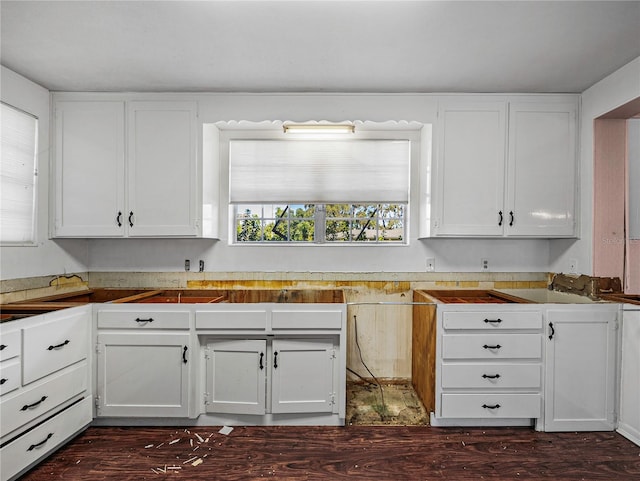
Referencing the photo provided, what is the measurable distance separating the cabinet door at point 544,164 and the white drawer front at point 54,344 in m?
3.24

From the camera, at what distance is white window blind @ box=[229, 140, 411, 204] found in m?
3.01

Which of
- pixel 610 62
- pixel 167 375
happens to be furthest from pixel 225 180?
pixel 610 62

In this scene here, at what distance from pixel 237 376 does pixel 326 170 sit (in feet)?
5.92

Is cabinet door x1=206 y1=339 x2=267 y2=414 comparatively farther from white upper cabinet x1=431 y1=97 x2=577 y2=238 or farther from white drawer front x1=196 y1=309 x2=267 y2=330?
white upper cabinet x1=431 y1=97 x2=577 y2=238

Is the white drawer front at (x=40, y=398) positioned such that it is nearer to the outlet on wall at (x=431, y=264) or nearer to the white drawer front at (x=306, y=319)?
the white drawer front at (x=306, y=319)

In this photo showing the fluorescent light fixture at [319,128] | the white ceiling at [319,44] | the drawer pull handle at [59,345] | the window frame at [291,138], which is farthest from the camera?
the window frame at [291,138]

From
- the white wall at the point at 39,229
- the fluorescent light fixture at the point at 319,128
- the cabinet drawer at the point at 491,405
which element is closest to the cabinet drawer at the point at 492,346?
the cabinet drawer at the point at 491,405

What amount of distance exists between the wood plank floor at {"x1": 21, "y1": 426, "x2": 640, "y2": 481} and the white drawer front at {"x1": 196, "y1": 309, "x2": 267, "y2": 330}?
2.37ft

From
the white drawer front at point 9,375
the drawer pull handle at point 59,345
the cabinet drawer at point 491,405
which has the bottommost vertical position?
the cabinet drawer at point 491,405

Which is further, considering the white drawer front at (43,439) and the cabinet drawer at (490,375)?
the cabinet drawer at (490,375)

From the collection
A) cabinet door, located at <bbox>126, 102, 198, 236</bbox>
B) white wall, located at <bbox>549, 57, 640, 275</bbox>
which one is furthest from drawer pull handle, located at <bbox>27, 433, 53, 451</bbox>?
white wall, located at <bbox>549, 57, 640, 275</bbox>

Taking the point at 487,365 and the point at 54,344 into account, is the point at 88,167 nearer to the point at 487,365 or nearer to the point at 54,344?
the point at 54,344

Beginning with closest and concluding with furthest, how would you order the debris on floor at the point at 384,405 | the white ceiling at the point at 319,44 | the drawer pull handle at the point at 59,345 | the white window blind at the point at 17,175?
the white ceiling at the point at 319,44
the drawer pull handle at the point at 59,345
the white window blind at the point at 17,175
the debris on floor at the point at 384,405

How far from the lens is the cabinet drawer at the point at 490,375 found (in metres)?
2.41
